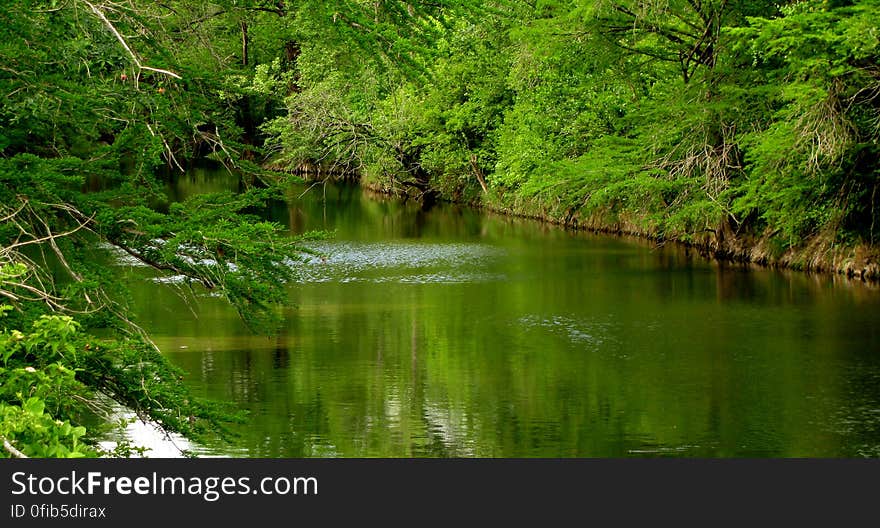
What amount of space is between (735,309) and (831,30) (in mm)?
4338

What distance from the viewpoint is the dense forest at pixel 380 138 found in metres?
8.73

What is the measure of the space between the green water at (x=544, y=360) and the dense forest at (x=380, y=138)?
88 centimetres

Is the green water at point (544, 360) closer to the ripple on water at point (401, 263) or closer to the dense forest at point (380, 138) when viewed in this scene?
the ripple on water at point (401, 263)

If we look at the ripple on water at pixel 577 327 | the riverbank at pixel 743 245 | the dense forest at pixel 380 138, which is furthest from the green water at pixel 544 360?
the dense forest at pixel 380 138

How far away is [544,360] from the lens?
53.9 feet

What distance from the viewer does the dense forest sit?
28.7 feet

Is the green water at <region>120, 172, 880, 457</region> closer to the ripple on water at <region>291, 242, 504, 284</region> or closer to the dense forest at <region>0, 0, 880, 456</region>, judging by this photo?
the ripple on water at <region>291, 242, 504, 284</region>

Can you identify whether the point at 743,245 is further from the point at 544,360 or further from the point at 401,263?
the point at 544,360

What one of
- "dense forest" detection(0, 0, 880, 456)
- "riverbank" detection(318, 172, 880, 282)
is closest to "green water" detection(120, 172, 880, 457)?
"riverbank" detection(318, 172, 880, 282)

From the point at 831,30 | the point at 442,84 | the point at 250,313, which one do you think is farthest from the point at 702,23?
the point at 250,313

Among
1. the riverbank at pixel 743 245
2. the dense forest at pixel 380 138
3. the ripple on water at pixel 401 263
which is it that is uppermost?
the dense forest at pixel 380 138

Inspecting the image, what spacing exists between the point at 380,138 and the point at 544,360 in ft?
41.5

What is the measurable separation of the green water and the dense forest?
2.90 feet

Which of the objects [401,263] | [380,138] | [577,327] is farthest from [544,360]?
[380,138]
